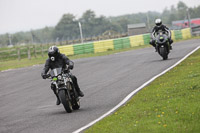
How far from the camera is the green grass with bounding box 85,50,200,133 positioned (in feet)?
24.4

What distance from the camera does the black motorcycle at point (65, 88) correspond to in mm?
10836

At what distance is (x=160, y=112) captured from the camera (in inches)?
345

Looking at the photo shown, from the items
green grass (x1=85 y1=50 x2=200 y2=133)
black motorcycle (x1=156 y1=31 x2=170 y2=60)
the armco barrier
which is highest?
black motorcycle (x1=156 y1=31 x2=170 y2=60)

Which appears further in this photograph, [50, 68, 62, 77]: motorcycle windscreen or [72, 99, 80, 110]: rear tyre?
[72, 99, 80, 110]: rear tyre

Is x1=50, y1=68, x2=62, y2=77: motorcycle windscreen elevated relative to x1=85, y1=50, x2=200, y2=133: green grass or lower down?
elevated

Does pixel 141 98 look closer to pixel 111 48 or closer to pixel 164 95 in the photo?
pixel 164 95

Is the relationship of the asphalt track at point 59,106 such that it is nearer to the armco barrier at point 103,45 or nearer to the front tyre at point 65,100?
the front tyre at point 65,100

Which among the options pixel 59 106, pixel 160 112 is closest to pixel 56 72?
pixel 59 106

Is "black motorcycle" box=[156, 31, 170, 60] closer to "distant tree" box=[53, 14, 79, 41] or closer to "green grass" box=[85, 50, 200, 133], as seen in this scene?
"green grass" box=[85, 50, 200, 133]

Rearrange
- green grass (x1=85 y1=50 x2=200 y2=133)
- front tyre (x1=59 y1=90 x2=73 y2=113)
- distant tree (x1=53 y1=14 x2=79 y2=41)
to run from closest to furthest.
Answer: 1. green grass (x1=85 y1=50 x2=200 y2=133)
2. front tyre (x1=59 y1=90 x2=73 y2=113)
3. distant tree (x1=53 y1=14 x2=79 y2=41)

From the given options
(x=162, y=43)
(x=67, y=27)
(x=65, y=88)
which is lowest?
(x=65, y=88)

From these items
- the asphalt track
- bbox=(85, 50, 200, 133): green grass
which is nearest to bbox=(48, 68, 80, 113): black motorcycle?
the asphalt track

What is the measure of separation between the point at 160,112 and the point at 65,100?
276cm

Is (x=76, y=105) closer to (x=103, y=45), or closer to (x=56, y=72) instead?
(x=56, y=72)
